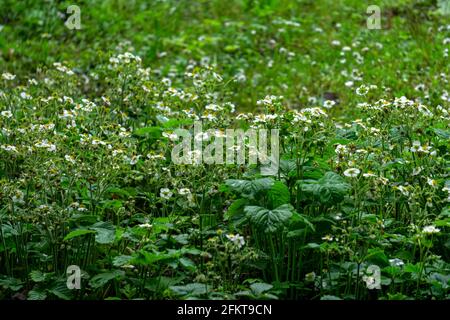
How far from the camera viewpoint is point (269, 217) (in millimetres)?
3744

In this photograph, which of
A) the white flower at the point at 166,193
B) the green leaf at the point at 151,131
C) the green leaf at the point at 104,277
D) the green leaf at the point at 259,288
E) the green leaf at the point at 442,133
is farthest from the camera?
the green leaf at the point at 151,131

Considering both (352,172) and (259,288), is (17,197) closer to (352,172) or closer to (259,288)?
(259,288)

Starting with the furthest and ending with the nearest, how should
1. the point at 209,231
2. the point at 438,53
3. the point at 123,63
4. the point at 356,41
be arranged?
the point at 356,41 → the point at 438,53 → the point at 123,63 → the point at 209,231

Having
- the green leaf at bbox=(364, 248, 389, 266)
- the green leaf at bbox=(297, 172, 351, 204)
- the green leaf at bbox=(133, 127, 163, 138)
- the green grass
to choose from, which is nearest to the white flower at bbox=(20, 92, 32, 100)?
the green grass

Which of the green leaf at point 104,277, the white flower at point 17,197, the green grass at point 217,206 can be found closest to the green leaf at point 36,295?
the green grass at point 217,206

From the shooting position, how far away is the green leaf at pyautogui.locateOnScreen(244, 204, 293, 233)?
3.69 metres

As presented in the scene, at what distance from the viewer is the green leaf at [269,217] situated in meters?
3.69

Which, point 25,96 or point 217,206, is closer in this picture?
point 217,206

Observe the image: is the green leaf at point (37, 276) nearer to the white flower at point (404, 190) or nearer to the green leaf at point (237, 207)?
the green leaf at point (237, 207)

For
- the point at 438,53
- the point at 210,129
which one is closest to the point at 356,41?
the point at 438,53

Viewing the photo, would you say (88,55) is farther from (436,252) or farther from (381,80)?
(436,252)

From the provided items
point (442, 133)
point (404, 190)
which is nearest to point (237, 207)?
point (404, 190)

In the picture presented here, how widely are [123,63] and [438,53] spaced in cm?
428
